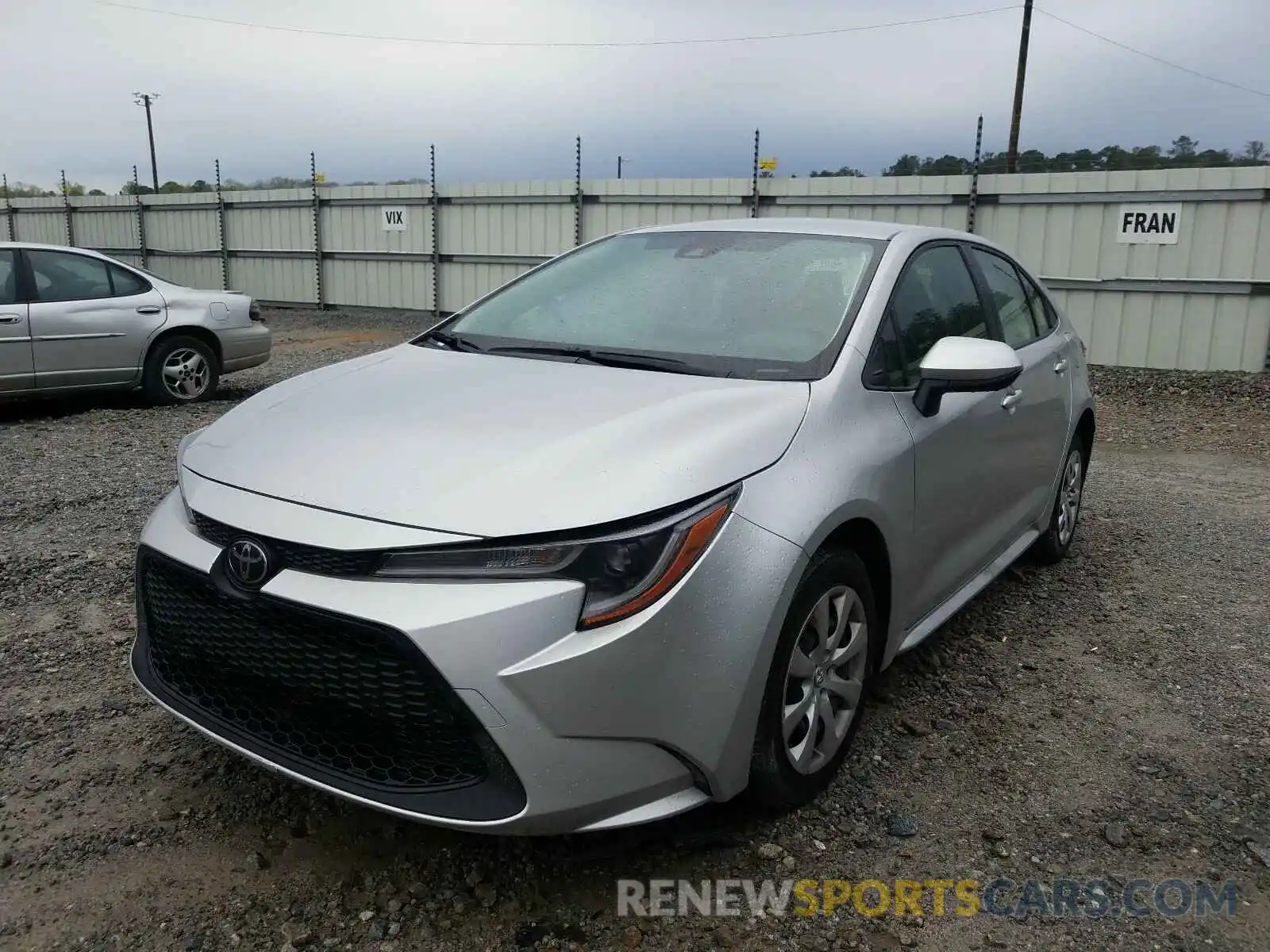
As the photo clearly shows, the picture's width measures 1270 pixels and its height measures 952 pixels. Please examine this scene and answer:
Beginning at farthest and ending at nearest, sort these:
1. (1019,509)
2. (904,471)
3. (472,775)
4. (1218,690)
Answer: (1019,509) < (1218,690) < (904,471) < (472,775)

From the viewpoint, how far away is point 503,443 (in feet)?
7.93

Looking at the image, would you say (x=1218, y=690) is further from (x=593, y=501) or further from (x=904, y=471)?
(x=593, y=501)

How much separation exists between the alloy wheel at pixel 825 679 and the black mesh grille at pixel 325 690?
839mm

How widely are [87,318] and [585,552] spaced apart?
7662mm

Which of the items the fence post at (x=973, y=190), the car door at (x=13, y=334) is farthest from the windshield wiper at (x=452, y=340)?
the fence post at (x=973, y=190)

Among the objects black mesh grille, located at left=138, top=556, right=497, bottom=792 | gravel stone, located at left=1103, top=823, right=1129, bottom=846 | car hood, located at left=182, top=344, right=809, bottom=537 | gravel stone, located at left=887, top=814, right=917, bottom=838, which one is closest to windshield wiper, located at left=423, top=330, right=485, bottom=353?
car hood, located at left=182, top=344, right=809, bottom=537

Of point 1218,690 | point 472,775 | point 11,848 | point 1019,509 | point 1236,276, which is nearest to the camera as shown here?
point 472,775

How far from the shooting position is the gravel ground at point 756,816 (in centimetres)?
233

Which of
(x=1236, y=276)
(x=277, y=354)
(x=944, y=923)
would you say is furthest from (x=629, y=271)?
(x=277, y=354)

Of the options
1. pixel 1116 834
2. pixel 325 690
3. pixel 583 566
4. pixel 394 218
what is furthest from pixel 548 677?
pixel 394 218

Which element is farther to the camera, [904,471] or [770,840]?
[904,471]

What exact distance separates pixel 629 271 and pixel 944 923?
2254 millimetres

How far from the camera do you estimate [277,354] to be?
1337 centimetres

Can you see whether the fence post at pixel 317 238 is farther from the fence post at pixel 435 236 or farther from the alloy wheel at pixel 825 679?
the alloy wheel at pixel 825 679
